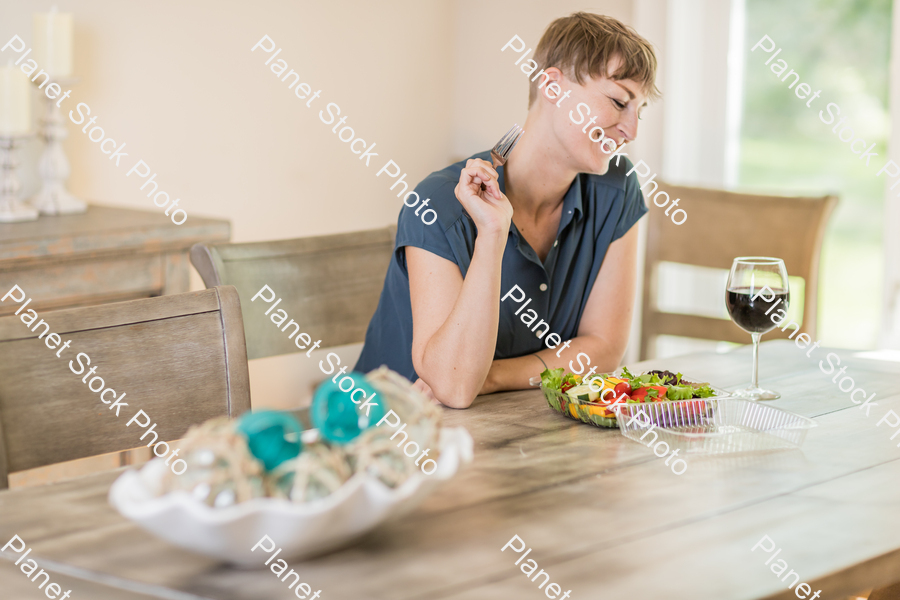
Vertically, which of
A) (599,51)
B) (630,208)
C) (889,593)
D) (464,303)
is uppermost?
(599,51)

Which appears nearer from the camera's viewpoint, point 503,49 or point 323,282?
point 323,282

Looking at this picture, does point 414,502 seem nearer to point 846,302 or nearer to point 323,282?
point 323,282

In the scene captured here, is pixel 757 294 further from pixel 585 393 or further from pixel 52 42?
pixel 52 42

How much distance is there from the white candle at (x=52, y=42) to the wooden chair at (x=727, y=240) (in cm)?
152

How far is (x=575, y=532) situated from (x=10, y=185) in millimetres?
1787

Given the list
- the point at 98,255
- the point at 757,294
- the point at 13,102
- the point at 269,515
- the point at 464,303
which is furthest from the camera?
the point at 13,102

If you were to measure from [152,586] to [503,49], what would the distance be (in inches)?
110

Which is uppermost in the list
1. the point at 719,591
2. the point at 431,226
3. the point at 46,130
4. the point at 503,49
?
the point at 503,49

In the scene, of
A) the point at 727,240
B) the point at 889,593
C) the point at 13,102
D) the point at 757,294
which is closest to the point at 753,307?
the point at 757,294

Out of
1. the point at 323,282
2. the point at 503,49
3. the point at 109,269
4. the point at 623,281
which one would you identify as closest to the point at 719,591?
the point at 623,281

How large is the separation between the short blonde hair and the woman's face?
1 cm

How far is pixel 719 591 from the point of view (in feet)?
2.29

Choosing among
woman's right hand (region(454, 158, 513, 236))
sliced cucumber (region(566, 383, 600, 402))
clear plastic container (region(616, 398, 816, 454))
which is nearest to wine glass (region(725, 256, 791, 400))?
clear plastic container (region(616, 398, 816, 454))

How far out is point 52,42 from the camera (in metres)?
2.14
